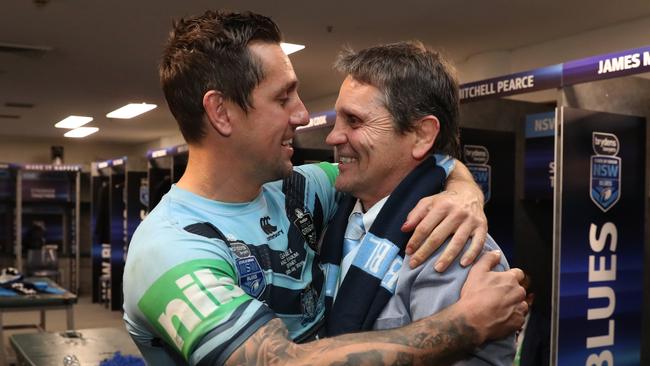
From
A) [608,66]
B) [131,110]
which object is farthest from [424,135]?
[131,110]

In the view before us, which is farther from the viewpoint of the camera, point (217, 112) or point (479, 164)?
point (479, 164)

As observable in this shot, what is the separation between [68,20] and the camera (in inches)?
215

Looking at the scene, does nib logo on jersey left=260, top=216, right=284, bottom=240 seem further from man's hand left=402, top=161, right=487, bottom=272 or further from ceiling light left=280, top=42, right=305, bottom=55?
ceiling light left=280, top=42, right=305, bottom=55

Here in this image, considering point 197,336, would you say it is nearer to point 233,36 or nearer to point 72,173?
point 233,36

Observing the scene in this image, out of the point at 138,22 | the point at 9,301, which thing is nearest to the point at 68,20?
the point at 138,22

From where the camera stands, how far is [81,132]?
550 inches

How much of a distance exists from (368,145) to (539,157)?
2.77 m

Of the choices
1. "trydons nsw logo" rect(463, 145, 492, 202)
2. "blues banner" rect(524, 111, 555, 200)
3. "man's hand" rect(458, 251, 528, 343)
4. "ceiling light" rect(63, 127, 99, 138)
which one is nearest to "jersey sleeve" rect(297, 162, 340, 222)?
"man's hand" rect(458, 251, 528, 343)

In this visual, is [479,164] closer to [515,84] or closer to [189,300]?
[515,84]

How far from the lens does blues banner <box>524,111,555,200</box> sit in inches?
155

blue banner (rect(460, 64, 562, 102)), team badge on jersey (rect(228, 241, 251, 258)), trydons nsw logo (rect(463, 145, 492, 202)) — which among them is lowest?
team badge on jersey (rect(228, 241, 251, 258))

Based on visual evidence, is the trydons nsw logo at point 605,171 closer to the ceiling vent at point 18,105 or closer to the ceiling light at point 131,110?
the ceiling light at point 131,110

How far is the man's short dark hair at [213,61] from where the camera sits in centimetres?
144

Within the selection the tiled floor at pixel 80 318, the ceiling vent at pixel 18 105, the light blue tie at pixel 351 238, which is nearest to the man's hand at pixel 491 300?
the light blue tie at pixel 351 238
